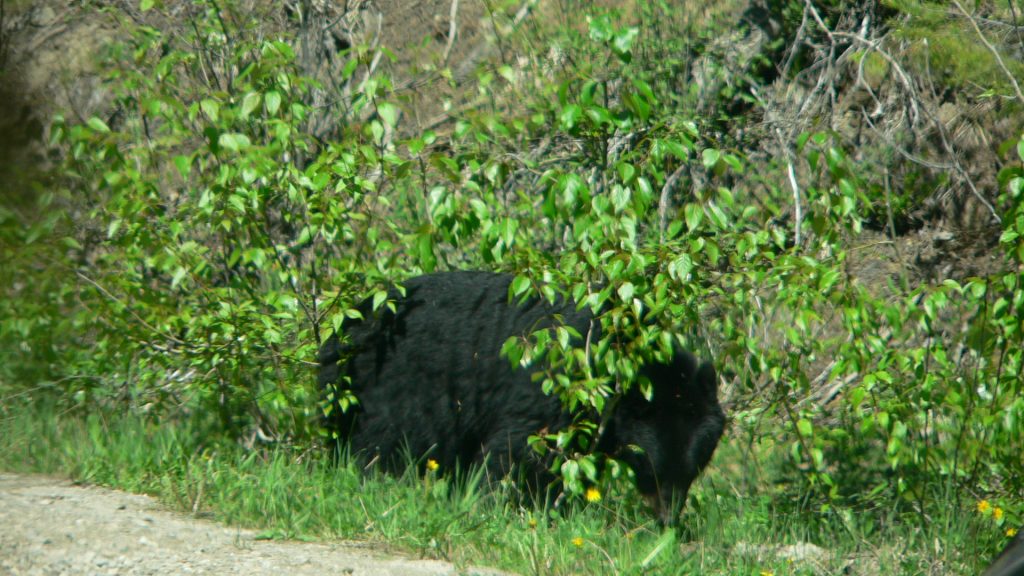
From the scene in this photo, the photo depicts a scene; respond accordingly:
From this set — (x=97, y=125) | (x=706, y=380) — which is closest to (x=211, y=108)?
(x=97, y=125)

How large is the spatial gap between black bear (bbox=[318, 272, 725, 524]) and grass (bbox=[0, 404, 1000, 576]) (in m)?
0.19

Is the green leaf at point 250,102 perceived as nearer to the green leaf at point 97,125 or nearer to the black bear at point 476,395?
the green leaf at point 97,125

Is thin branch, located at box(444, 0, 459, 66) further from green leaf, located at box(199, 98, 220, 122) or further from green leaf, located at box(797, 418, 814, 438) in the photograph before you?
green leaf, located at box(797, 418, 814, 438)

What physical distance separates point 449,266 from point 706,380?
210 centimetres

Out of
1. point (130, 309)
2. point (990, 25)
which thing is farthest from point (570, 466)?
point (990, 25)

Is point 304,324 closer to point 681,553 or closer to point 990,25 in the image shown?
point 681,553

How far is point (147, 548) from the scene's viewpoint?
366cm

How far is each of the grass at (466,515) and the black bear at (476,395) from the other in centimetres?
19

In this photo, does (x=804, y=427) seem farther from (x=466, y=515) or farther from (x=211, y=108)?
(x=211, y=108)

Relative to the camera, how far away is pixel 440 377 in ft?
16.9

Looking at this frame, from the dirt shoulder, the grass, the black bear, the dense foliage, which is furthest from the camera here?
the black bear

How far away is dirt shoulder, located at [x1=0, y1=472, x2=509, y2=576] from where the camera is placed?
3.53 meters

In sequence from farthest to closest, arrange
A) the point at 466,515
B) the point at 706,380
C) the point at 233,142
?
the point at 706,380
the point at 233,142
the point at 466,515

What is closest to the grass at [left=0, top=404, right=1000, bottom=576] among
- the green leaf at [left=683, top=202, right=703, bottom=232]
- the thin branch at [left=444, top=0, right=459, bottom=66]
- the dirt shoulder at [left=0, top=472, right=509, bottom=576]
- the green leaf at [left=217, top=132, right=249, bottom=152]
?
the dirt shoulder at [left=0, top=472, right=509, bottom=576]
